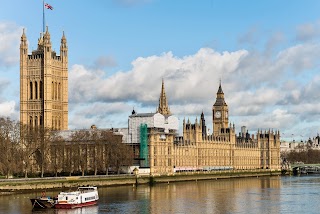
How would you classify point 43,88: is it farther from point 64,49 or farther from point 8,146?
point 8,146

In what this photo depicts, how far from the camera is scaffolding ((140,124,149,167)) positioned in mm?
127688

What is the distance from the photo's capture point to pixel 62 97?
509 feet

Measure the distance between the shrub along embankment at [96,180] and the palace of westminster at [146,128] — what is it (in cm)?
406

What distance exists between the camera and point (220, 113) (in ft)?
628

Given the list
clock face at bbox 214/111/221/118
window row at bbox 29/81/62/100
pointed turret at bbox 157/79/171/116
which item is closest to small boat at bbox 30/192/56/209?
window row at bbox 29/81/62/100

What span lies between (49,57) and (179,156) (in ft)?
117

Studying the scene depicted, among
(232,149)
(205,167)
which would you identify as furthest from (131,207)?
(232,149)

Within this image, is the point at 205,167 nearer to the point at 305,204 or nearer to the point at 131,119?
the point at 131,119

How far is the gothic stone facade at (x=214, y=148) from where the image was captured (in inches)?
5192

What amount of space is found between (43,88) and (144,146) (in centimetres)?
3253

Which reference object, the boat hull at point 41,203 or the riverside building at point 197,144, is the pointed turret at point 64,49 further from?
the boat hull at point 41,203

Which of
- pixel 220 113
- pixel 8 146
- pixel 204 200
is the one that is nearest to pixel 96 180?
pixel 8 146

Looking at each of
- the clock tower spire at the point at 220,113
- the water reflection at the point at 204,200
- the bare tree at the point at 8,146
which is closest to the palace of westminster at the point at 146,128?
the clock tower spire at the point at 220,113

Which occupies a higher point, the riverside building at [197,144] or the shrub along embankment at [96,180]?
the riverside building at [197,144]
